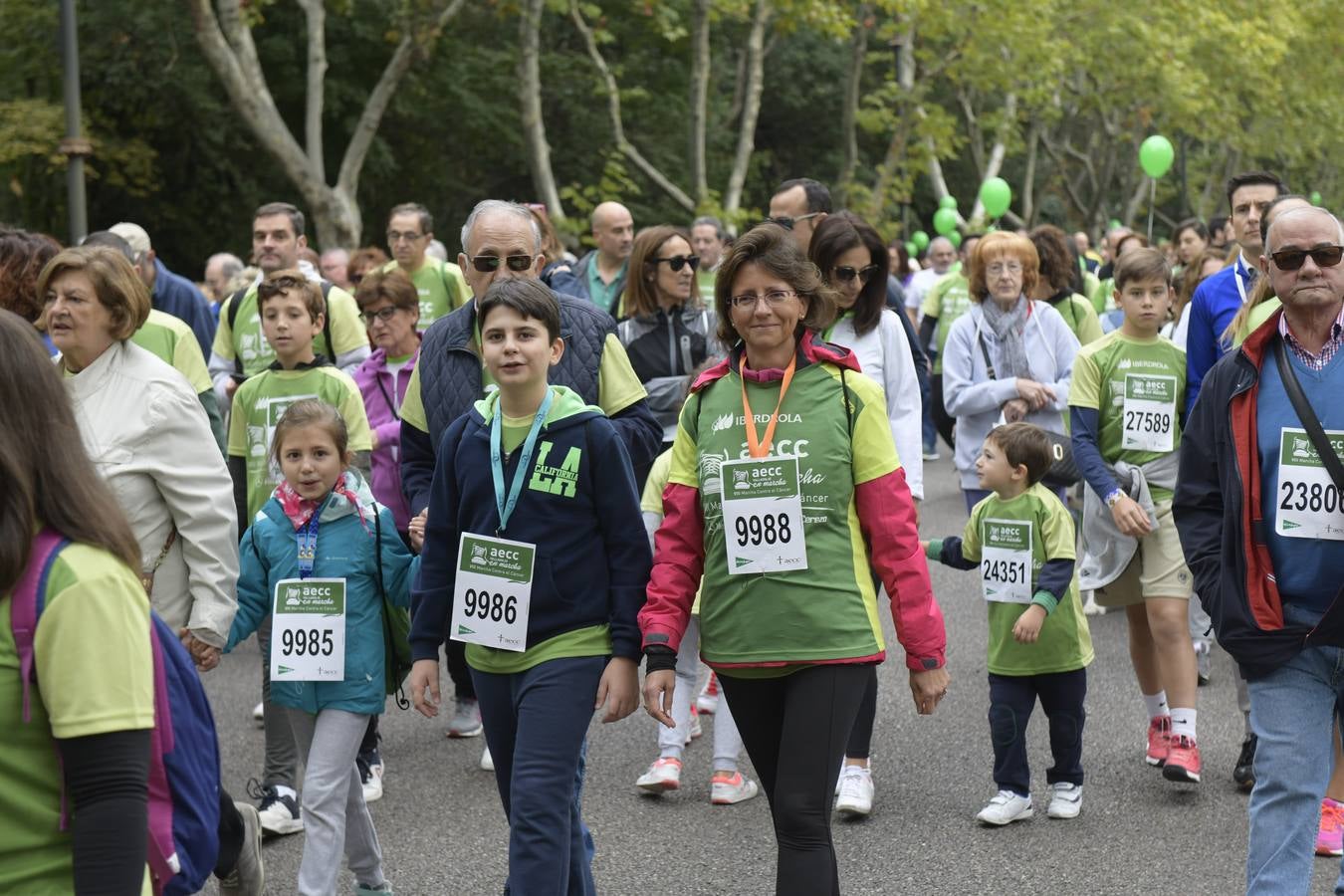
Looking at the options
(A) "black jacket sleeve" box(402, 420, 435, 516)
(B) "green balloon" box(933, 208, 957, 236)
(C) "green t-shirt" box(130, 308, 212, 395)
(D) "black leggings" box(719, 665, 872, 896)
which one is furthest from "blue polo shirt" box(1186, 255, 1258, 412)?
(B) "green balloon" box(933, 208, 957, 236)

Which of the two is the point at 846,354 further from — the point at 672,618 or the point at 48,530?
the point at 48,530

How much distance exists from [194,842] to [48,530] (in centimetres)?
58

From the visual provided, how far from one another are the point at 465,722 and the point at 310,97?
15.0m

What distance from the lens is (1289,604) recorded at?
4332mm

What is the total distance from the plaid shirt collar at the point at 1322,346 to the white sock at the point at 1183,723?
260cm

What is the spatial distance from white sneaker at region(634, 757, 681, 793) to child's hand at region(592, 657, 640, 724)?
7.83 feet

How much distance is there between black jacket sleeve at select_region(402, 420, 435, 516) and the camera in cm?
528

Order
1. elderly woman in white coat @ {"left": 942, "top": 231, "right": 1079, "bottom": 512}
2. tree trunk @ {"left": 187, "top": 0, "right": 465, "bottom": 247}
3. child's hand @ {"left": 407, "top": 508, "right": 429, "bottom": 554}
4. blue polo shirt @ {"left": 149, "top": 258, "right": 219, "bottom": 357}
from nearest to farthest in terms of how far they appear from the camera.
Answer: child's hand @ {"left": 407, "top": 508, "right": 429, "bottom": 554} < elderly woman in white coat @ {"left": 942, "top": 231, "right": 1079, "bottom": 512} < blue polo shirt @ {"left": 149, "top": 258, "right": 219, "bottom": 357} < tree trunk @ {"left": 187, "top": 0, "right": 465, "bottom": 247}

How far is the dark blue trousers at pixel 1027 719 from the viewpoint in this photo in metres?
6.30

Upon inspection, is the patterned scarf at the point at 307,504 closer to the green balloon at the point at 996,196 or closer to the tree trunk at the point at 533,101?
the tree trunk at the point at 533,101

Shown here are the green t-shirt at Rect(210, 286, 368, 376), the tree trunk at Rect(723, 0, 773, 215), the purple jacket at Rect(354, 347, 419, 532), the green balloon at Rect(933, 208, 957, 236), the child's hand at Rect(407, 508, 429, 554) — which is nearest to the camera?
the child's hand at Rect(407, 508, 429, 554)

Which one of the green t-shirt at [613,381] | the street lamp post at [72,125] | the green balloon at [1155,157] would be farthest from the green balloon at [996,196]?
the green t-shirt at [613,381]

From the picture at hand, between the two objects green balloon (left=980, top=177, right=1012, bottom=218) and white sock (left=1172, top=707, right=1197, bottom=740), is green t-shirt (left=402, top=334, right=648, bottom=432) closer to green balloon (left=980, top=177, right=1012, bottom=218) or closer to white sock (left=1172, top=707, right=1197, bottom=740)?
white sock (left=1172, top=707, right=1197, bottom=740)

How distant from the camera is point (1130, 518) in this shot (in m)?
6.69
